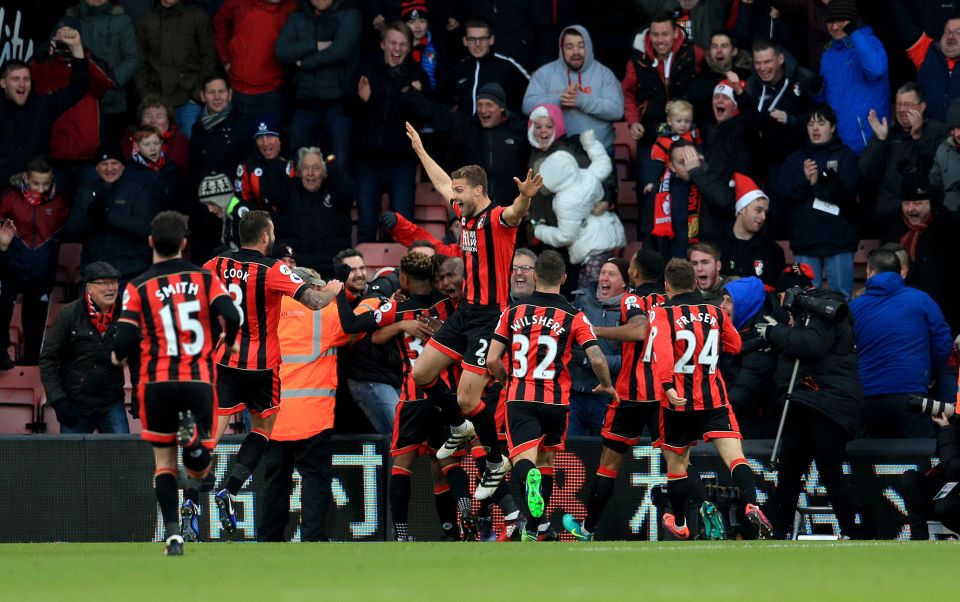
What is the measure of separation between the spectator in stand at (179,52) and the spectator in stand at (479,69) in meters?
2.80

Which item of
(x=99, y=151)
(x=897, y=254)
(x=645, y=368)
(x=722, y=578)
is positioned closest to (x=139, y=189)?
(x=99, y=151)

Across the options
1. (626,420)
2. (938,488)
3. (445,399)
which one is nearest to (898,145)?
(938,488)

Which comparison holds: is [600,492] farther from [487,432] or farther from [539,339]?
[539,339]

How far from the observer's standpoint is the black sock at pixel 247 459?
11227mm

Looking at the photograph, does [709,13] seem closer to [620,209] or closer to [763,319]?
[620,209]

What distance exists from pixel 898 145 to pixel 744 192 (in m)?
1.48

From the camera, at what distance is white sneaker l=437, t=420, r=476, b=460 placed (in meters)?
11.6

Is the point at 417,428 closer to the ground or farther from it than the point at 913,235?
closer to the ground

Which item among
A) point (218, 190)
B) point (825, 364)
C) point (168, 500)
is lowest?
point (168, 500)

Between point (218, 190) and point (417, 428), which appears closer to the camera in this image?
A: point (417, 428)

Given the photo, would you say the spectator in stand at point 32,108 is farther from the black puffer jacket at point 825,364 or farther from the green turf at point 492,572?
the black puffer jacket at point 825,364

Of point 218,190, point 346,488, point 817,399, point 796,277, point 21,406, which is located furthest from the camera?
point 218,190

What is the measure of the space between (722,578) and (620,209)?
9.23 metres

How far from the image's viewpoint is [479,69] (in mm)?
15812
